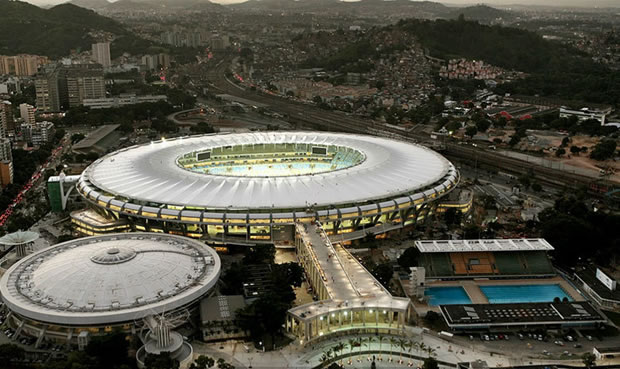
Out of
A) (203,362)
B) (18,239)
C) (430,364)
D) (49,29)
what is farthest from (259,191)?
(49,29)

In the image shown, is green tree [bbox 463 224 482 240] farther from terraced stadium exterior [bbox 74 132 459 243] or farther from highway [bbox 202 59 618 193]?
highway [bbox 202 59 618 193]

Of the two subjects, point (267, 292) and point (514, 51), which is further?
point (514, 51)

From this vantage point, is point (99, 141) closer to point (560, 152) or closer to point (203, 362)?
point (203, 362)

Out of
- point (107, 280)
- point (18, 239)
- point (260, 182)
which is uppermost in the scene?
point (260, 182)

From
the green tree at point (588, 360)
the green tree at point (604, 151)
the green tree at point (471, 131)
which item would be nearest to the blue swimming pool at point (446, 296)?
the green tree at point (588, 360)

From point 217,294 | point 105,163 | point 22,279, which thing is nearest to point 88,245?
point 22,279
